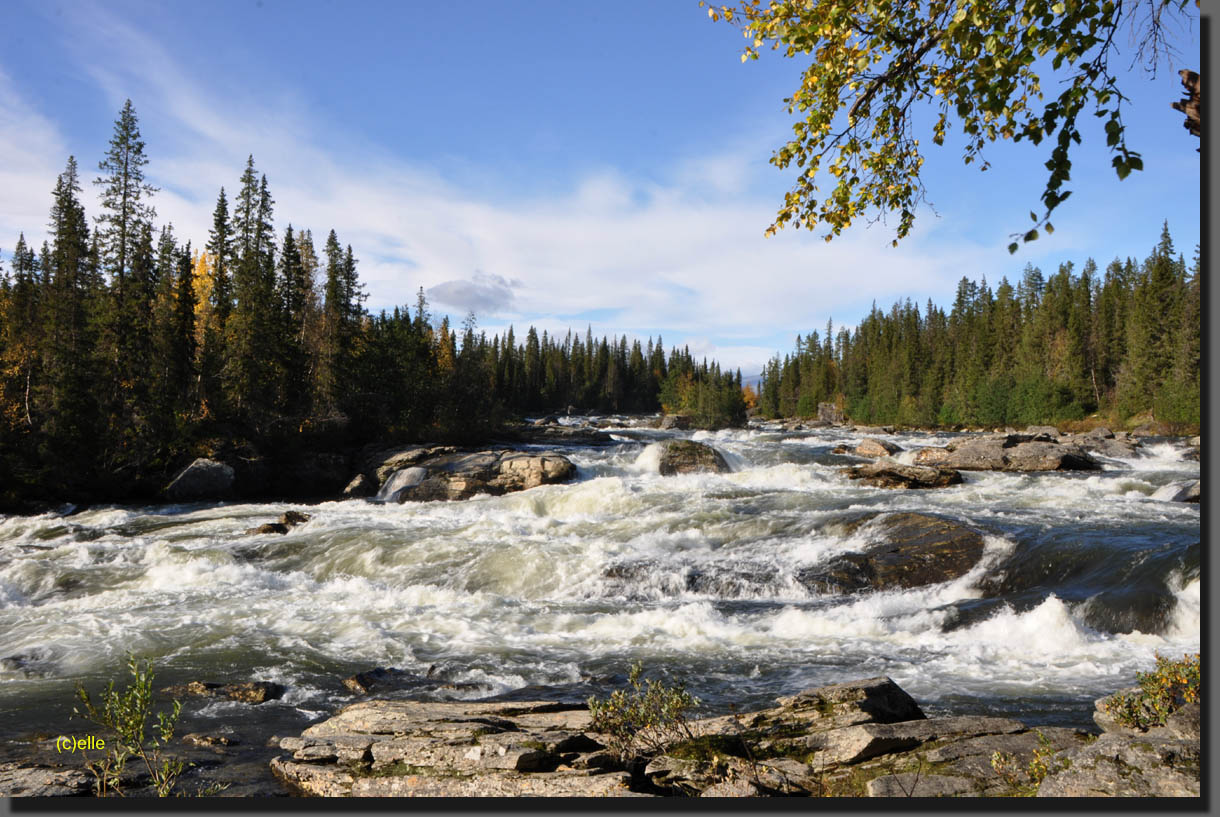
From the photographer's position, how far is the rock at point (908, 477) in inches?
973

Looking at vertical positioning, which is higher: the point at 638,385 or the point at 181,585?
the point at 638,385

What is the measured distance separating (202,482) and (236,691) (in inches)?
906

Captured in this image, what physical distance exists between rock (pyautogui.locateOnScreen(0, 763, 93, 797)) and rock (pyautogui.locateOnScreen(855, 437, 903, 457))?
118 ft

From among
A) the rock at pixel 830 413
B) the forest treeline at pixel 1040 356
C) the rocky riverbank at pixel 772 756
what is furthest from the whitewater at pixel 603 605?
the rock at pixel 830 413

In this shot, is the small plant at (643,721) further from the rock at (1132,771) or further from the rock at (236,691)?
the rock at (236,691)

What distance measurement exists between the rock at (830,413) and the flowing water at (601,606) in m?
92.1

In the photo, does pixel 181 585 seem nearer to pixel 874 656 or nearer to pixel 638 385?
pixel 874 656

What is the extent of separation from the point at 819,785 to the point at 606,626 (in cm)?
749

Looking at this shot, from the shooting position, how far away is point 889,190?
5.78 m

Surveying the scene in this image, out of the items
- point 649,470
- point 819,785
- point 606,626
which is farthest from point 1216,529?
point 649,470

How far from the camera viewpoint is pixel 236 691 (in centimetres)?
853

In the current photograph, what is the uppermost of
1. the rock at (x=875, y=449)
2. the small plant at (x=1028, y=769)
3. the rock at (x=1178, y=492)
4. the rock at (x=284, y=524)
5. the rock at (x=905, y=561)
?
the rock at (x=875, y=449)

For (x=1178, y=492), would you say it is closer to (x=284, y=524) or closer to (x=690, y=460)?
(x=690, y=460)

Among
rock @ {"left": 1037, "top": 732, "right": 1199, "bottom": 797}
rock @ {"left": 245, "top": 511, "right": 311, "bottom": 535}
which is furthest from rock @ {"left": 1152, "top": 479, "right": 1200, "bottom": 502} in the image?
rock @ {"left": 245, "top": 511, "right": 311, "bottom": 535}
